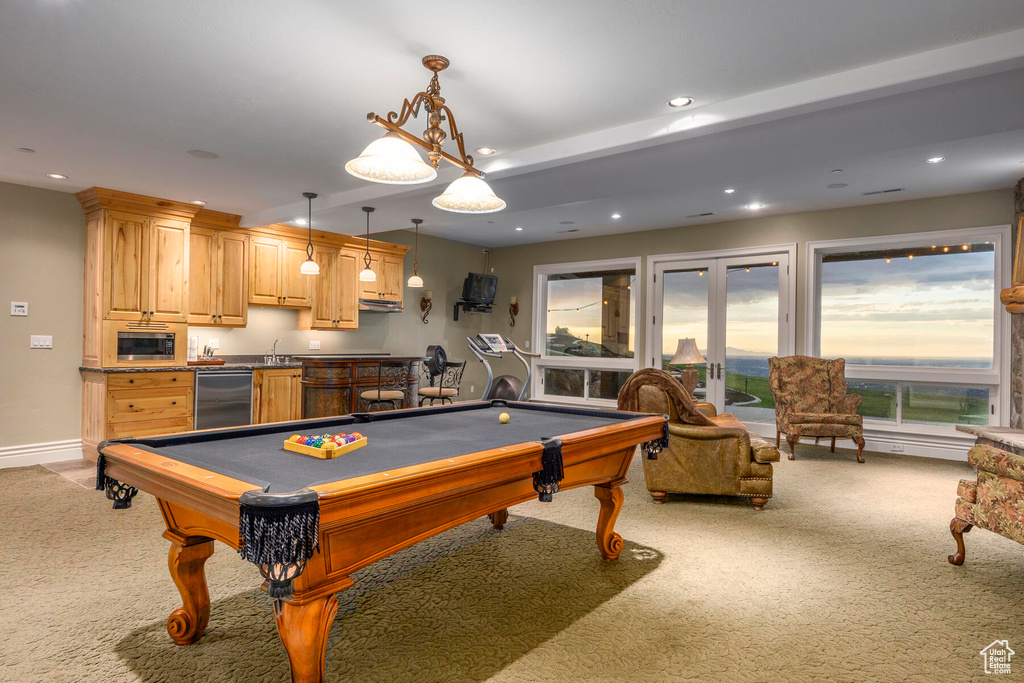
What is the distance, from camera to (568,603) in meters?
2.49

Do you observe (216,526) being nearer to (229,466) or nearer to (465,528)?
(229,466)

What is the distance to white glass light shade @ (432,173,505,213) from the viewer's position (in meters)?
2.68

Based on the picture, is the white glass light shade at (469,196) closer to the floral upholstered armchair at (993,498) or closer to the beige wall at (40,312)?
the floral upholstered armchair at (993,498)

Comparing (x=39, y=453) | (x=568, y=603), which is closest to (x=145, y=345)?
(x=39, y=453)

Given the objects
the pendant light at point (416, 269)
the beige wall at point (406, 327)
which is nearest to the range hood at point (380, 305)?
the beige wall at point (406, 327)

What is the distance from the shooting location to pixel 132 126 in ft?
12.1

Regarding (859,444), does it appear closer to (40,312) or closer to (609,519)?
(609,519)

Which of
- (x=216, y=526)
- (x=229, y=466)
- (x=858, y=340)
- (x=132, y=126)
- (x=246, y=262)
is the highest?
(x=132, y=126)

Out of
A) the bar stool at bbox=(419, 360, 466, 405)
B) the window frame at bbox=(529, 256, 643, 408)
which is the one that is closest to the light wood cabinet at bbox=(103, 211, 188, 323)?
the bar stool at bbox=(419, 360, 466, 405)

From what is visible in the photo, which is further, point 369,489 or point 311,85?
point 311,85

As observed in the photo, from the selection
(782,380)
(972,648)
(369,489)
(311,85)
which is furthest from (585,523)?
(782,380)

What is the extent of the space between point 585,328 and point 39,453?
6.60 meters

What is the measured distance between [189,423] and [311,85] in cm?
398

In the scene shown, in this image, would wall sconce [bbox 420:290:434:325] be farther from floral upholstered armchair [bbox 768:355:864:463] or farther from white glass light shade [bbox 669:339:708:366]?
floral upholstered armchair [bbox 768:355:864:463]
